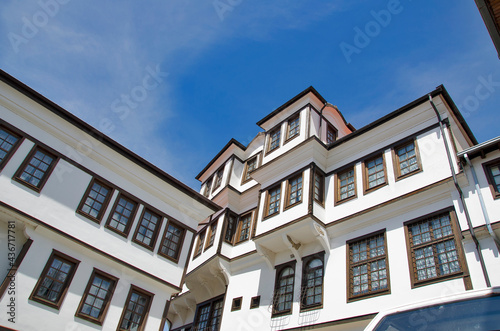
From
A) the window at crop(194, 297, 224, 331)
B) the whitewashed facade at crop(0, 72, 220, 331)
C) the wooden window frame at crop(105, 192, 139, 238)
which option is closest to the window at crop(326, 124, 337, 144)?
the whitewashed facade at crop(0, 72, 220, 331)

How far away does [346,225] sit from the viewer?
15539 mm

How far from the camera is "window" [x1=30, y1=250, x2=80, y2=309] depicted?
12.8m

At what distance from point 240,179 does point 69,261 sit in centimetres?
1259

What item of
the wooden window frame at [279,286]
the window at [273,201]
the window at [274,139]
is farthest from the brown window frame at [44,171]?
the window at [274,139]

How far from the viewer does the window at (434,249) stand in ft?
38.0

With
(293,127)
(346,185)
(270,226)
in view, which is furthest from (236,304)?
(293,127)

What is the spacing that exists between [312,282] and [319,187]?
459 centimetres

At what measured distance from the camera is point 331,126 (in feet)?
69.3

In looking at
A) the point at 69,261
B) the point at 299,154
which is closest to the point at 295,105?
the point at 299,154

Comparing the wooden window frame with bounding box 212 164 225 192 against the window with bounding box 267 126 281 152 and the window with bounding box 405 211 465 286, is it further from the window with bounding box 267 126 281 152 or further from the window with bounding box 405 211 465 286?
the window with bounding box 405 211 465 286

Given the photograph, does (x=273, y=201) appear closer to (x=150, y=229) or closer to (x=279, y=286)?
(x=279, y=286)

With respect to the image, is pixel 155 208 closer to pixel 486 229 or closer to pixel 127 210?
pixel 127 210

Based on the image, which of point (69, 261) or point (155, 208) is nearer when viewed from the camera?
point (69, 261)

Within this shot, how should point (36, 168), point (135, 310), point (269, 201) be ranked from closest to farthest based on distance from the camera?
point (36, 168) → point (135, 310) → point (269, 201)
